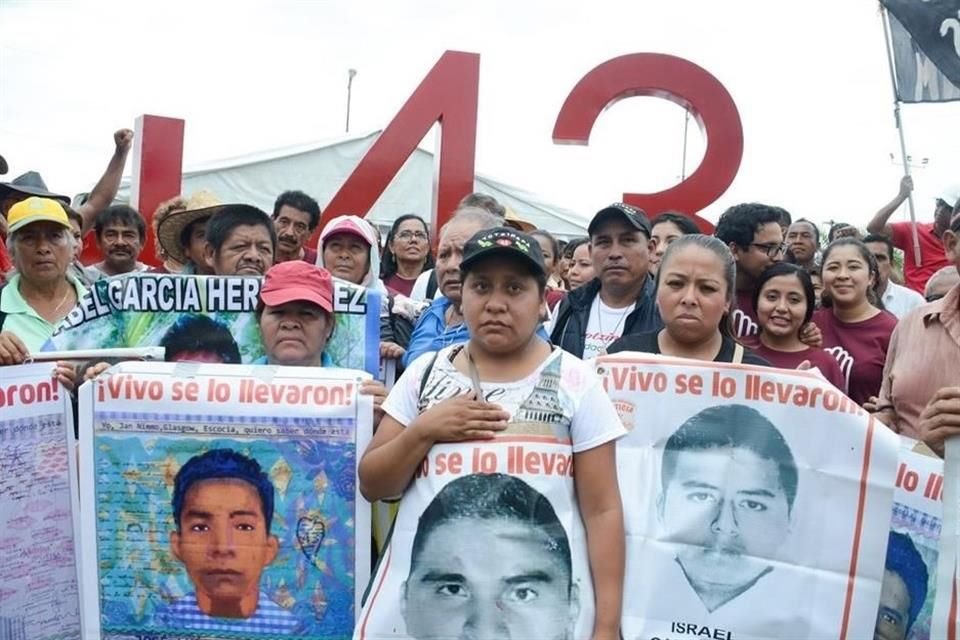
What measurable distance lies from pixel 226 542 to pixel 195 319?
0.87 meters

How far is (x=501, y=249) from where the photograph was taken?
2.50 meters

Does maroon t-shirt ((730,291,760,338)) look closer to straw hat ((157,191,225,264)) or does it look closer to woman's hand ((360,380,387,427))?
woman's hand ((360,380,387,427))

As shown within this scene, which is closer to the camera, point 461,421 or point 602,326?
point 461,421

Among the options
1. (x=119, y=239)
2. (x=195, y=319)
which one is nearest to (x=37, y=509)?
(x=195, y=319)

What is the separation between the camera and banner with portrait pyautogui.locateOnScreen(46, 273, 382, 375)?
10.8 ft

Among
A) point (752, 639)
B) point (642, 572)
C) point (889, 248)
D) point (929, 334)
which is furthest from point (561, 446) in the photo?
point (889, 248)

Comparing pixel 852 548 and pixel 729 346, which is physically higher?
pixel 729 346

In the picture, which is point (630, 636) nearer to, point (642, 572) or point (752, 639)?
point (642, 572)

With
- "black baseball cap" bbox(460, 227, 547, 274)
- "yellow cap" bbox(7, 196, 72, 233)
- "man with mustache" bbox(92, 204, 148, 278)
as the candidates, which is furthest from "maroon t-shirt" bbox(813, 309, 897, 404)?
"man with mustache" bbox(92, 204, 148, 278)

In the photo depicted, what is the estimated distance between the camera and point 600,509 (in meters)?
2.49

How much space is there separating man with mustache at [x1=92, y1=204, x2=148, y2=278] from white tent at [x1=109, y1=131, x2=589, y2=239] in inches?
338

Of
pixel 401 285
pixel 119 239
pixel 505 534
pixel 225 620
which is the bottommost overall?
pixel 225 620

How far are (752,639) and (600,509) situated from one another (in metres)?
0.59

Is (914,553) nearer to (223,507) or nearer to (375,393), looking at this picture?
(375,393)
